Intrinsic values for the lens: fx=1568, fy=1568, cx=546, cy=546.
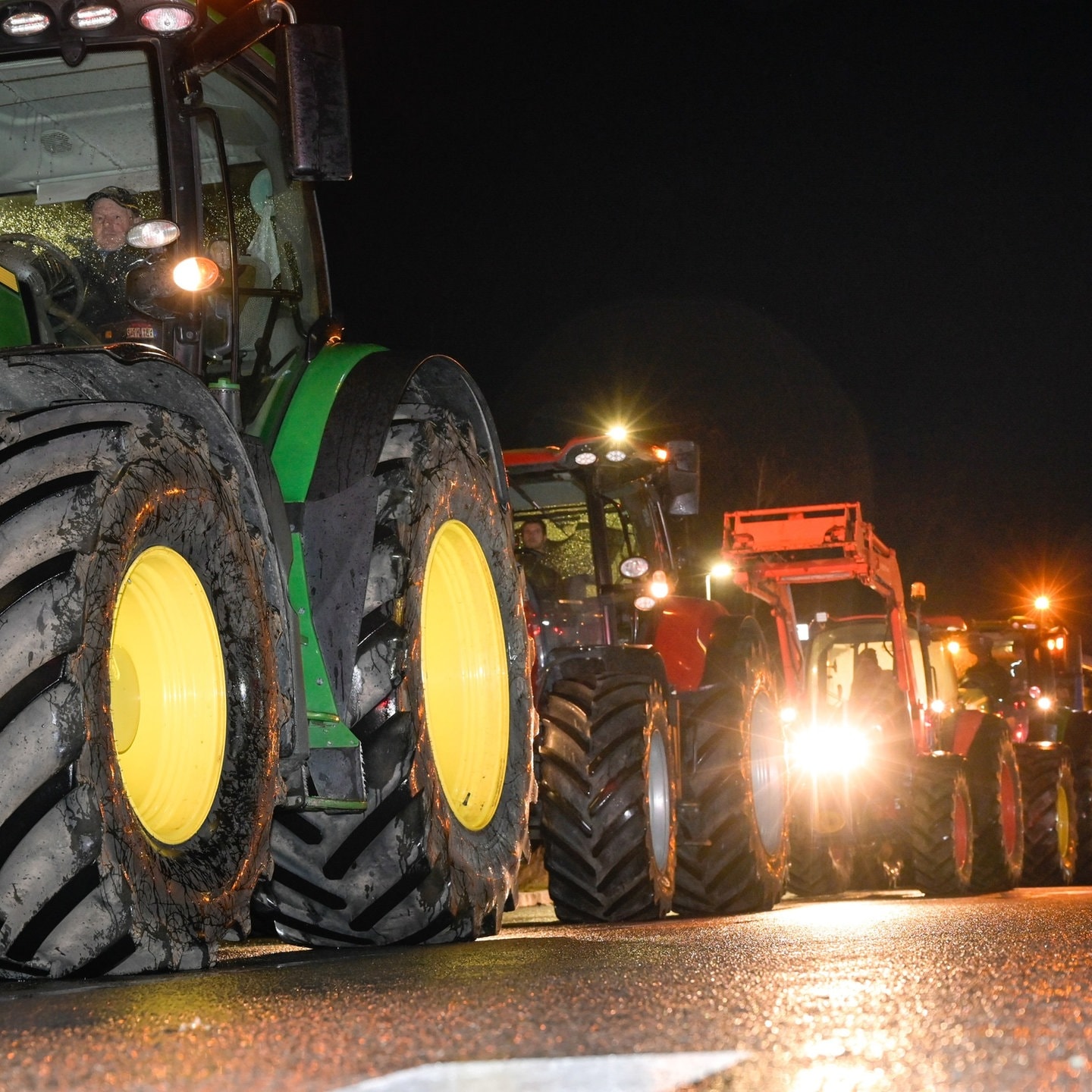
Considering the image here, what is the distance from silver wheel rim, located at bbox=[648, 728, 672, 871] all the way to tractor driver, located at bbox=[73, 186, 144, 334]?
3.30 metres

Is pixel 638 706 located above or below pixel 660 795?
above

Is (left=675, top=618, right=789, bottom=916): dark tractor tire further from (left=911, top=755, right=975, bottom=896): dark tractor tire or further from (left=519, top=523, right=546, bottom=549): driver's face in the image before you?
(left=911, top=755, right=975, bottom=896): dark tractor tire

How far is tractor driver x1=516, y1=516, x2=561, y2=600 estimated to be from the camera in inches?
291

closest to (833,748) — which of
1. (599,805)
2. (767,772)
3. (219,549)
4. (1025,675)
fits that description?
(767,772)

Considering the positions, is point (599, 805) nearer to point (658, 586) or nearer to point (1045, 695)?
point (658, 586)

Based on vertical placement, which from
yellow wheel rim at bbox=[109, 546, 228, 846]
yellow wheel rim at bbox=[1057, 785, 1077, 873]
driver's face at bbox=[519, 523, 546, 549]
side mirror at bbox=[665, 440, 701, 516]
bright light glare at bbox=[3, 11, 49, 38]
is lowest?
yellow wheel rim at bbox=[1057, 785, 1077, 873]

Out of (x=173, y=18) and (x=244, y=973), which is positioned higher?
(x=173, y=18)

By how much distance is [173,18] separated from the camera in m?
4.08

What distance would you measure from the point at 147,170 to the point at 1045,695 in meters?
12.9

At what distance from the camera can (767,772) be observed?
8047mm

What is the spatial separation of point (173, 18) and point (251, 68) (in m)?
0.55

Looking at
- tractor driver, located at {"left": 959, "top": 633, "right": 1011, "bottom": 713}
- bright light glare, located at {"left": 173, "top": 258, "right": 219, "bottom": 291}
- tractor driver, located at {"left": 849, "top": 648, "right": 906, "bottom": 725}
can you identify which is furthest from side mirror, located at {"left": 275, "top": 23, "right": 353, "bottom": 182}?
tractor driver, located at {"left": 959, "top": 633, "right": 1011, "bottom": 713}

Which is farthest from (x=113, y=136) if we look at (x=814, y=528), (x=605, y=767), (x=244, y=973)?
(x=814, y=528)

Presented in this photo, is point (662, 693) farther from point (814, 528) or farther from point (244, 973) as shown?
point (814, 528)
